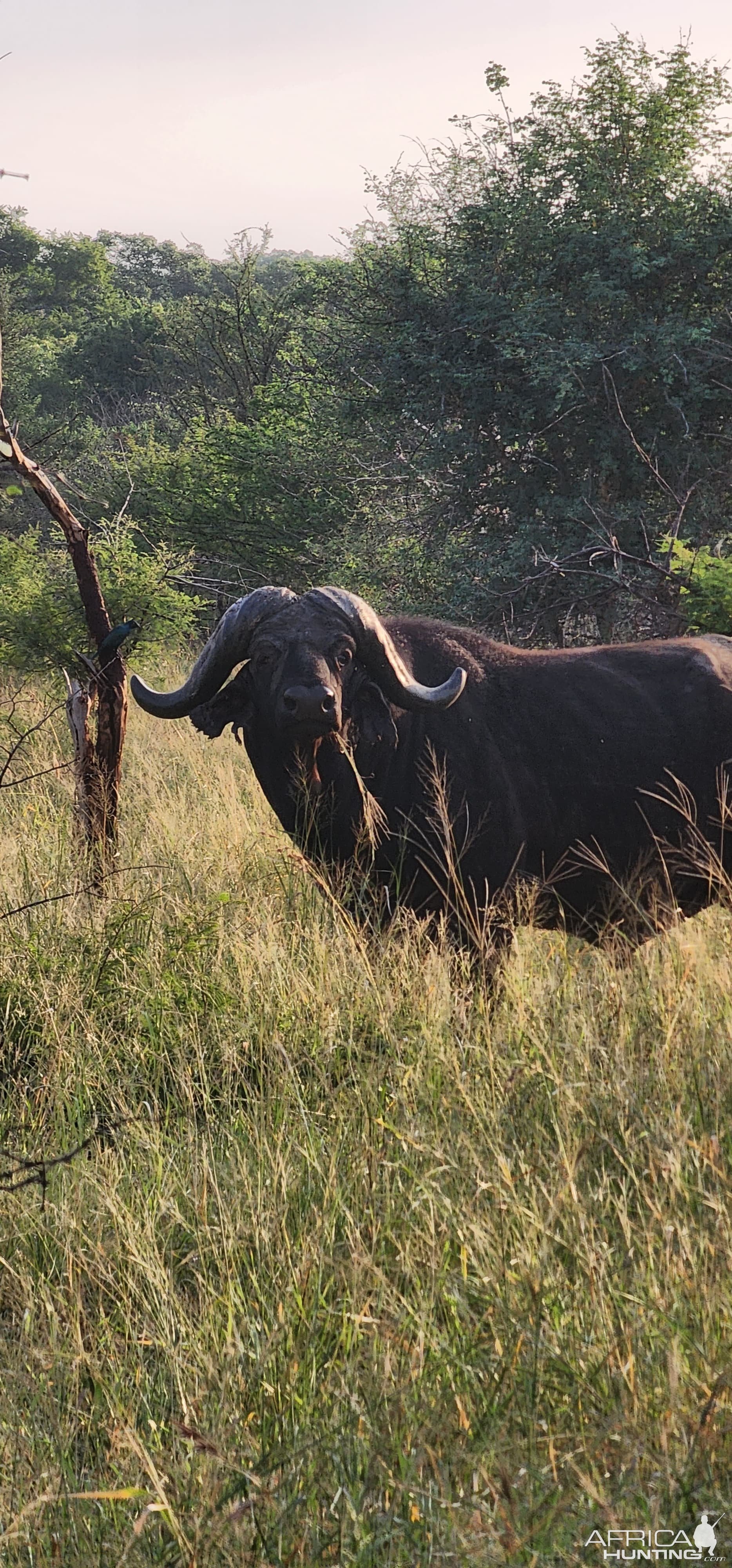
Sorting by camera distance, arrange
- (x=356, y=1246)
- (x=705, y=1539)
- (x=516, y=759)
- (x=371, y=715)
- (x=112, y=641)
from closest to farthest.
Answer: (x=705, y=1539)
(x=356, y=1246)
(x=371, y=715)
(x=516, y=759)
(x=112, y=641)

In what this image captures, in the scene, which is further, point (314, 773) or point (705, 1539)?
point (314, 773)

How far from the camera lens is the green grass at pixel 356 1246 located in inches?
78.6

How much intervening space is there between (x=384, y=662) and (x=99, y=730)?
87.1 inches

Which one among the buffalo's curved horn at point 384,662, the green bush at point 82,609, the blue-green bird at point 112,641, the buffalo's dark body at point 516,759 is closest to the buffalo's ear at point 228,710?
the buffalo's dark body at point 516,759

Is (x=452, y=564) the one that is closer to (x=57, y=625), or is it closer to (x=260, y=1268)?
(x=57, y=625)

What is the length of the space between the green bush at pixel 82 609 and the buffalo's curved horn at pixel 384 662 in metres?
3.08

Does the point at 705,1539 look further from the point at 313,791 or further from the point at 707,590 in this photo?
the point at 707,590

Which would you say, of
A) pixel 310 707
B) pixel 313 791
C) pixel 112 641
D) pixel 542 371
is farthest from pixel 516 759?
pixel 542 371

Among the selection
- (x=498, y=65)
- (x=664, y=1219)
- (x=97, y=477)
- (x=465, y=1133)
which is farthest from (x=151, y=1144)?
(x=97, y=477)

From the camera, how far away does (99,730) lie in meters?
6.22

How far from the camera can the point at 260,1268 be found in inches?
105

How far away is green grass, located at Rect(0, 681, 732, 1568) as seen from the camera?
A: 200 centimetres

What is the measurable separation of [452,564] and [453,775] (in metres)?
7.28

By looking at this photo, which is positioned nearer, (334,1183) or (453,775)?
(334,1183)
